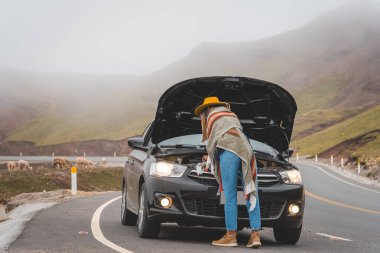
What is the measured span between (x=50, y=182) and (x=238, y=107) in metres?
25.7

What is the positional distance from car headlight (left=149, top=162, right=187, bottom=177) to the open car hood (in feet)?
3.42

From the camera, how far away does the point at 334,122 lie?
454 feet

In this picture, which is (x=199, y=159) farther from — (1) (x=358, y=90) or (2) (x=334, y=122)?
(1) (x=358, y=90)

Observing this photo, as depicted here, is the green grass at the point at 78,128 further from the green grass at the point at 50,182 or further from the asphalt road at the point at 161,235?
the asphalt road at the point at 161,235

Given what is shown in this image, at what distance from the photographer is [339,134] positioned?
346 ft

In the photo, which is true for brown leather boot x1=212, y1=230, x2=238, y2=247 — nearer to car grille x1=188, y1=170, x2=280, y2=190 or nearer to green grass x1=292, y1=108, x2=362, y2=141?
car grille x1=188, y1=170, x2=280, y2=190

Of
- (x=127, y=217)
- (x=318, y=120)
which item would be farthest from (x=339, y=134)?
(x=127, y=217)

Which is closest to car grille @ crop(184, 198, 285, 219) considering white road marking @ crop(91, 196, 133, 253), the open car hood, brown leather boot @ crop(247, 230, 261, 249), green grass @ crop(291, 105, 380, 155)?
brown leather boot @ crop(247, 230, 261, 249)

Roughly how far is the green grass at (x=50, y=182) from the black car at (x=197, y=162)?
44.5 feet

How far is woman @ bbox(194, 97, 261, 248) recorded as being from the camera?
28.4 feet

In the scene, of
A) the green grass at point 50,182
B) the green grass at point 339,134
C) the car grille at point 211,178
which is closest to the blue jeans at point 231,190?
the car grille at point 211,178

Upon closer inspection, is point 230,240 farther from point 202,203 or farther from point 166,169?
point 166,169

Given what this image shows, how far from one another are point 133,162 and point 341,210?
9.83 metres

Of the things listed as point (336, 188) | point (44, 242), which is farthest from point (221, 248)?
point (336, 188)
